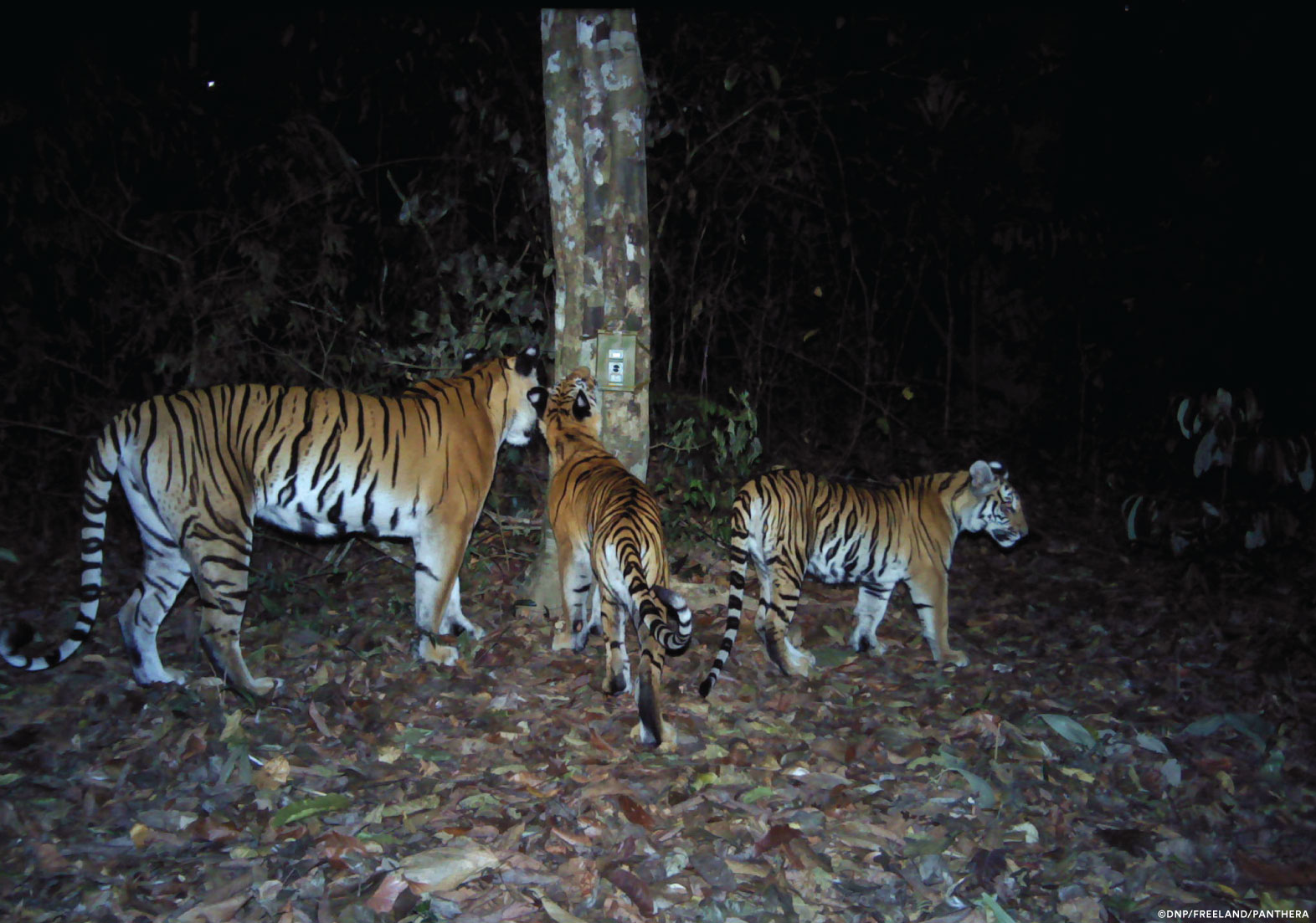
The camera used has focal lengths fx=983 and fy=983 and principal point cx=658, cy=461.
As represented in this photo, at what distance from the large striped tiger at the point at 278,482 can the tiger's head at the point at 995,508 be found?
8.70 feet

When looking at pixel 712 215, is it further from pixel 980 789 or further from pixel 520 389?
pixel 980 789

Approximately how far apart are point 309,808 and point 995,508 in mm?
4223

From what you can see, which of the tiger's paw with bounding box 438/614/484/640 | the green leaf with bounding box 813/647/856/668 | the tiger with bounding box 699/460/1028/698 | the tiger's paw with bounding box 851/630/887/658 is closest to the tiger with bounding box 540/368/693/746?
the tiger's paw with bounding box 438/614/484/640

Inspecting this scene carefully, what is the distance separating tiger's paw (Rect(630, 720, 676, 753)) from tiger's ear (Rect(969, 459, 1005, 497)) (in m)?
2.60

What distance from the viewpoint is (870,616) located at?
5836 millimetres

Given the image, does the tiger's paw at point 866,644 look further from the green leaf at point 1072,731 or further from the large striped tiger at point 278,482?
the large striped tiger at point 278,482

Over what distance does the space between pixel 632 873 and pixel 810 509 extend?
8.72 feet

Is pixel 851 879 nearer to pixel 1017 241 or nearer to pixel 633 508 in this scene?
pixel 633 508

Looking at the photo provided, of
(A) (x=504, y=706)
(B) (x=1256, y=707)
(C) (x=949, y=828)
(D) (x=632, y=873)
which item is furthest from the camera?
(B) (x=1256, y=707)

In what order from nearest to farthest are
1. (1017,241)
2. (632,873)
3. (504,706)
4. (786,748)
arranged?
(632,873), (786,748), (504,706), (1017,241)

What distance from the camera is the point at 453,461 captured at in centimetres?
539

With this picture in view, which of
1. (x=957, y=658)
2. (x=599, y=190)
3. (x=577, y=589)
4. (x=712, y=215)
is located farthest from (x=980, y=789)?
(x=712, y=215)

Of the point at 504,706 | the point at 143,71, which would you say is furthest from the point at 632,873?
the point at 143,71

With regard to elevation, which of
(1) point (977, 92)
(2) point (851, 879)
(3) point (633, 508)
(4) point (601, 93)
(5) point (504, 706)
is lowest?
(2) point (851, 879)
